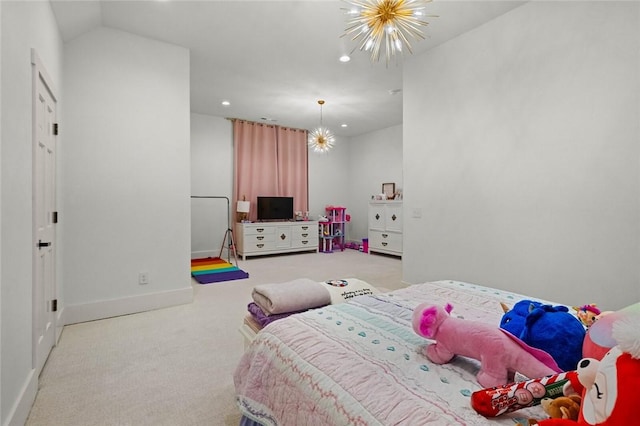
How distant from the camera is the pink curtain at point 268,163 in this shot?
260 inches

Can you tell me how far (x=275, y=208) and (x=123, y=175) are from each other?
382 cm

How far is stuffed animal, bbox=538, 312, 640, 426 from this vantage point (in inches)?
23.2

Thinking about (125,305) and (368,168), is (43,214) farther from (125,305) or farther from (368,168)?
(368,168)

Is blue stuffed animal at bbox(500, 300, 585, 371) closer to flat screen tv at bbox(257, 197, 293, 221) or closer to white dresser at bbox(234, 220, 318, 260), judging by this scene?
white dresser at bbox(234, 220, 318, 260)

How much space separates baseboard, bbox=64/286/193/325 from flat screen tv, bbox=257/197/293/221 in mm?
3289

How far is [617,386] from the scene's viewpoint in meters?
0.62

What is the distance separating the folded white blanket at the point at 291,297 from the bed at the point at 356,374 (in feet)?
0.94

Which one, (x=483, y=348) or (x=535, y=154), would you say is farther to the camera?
(x=535, y=154)

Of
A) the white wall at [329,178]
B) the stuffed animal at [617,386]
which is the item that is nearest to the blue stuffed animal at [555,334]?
the stuffed animal at [617,386]

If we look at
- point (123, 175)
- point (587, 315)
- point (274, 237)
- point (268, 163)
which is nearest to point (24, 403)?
point (123, 175)

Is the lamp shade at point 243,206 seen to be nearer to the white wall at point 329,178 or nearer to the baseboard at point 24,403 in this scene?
the white wall at point 329,178

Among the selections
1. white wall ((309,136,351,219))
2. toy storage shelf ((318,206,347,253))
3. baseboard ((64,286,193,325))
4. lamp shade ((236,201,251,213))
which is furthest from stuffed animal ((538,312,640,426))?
white wall ((309,136,351,219))

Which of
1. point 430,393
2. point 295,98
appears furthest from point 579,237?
point 295,98

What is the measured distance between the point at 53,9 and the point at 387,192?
6.01 m
